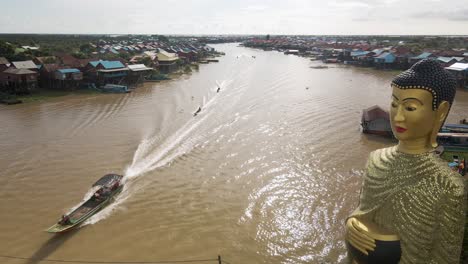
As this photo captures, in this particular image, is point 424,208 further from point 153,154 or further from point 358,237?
point 153,154

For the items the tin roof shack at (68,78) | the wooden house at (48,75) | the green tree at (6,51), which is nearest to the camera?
the tin roof shack at (68,78)

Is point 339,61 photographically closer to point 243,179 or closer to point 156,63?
point 156,63

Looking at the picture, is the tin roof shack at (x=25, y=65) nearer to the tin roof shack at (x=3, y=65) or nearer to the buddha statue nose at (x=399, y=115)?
the tin roof shack at (x=3, y=65)

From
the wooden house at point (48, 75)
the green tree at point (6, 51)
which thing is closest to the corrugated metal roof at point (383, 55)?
the wooden house at point (48, 75)

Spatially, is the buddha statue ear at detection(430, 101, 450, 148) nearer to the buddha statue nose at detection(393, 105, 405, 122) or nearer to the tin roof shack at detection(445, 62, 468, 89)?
the buddha statue nose at detection(393, 105, 405, 122)

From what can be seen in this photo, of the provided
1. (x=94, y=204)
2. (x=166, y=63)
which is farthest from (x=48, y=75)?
(x=94, y=204)

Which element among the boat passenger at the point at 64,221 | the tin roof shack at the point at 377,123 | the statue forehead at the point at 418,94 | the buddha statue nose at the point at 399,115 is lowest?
the boat passenger at the point at 64,221
